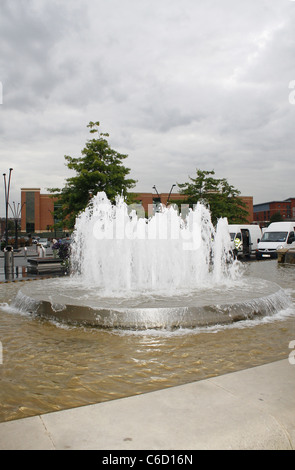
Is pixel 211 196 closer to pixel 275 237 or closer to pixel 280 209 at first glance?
pixel 275 237

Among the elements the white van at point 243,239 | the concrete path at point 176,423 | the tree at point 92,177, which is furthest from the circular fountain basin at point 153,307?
the tree at point 92,177

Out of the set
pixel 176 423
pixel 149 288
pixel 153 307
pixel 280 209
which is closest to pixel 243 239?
pixel 149 288

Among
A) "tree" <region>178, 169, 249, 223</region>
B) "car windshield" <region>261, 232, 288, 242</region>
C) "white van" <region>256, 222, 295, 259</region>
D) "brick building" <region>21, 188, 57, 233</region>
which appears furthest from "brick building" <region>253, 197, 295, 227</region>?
"car windshield" <region>261, 232, 288, 242</region>

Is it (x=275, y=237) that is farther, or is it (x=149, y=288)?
(x=275, y=237)

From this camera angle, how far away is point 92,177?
3008 centimetres

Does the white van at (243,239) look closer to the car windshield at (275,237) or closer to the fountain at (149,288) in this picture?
the car windshield at (275,237)

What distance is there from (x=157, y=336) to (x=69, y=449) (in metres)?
3.50

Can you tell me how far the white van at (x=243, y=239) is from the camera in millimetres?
26378

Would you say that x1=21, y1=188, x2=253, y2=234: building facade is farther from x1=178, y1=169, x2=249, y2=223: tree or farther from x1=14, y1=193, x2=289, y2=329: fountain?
x1=14, y1=193, x2=289, y2=329: fountain

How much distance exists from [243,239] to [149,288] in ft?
63.4

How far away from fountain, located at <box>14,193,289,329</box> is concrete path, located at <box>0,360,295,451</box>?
2.91m

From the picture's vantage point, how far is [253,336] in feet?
20.3

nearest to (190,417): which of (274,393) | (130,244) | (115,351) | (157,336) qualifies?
(274,393)

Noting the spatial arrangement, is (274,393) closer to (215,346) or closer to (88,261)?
(215,346)
